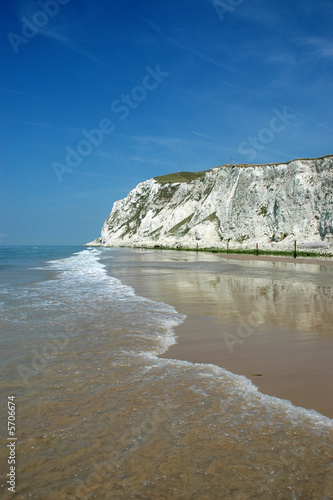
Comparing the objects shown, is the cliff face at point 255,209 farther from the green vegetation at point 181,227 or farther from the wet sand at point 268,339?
the wet sand at point 268,339

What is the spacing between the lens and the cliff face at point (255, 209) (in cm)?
5075

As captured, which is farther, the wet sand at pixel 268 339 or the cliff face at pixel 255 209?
the cliff face at pixel 255 209

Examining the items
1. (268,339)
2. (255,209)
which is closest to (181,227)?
(255,209)

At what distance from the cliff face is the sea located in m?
46.2

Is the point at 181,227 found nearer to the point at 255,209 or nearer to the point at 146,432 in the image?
the point at 255,209

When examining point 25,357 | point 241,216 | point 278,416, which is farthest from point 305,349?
point 241,216

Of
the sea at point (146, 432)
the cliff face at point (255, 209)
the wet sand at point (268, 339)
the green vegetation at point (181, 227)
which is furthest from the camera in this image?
the green vegetation at point (181, 227)

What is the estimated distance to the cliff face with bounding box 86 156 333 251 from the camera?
167ft

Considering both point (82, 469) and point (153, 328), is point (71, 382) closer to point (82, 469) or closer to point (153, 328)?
point (82, 469)

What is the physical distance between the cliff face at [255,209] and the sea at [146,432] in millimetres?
46192

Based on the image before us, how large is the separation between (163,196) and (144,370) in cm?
10950

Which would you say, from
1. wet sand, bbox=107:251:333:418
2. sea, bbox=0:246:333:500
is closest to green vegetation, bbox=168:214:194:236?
wet sand, bbox=107:251:333:418

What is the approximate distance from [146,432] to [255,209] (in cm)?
6219

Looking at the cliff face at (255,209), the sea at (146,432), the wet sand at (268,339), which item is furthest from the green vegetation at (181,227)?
the sea at (146,432)
